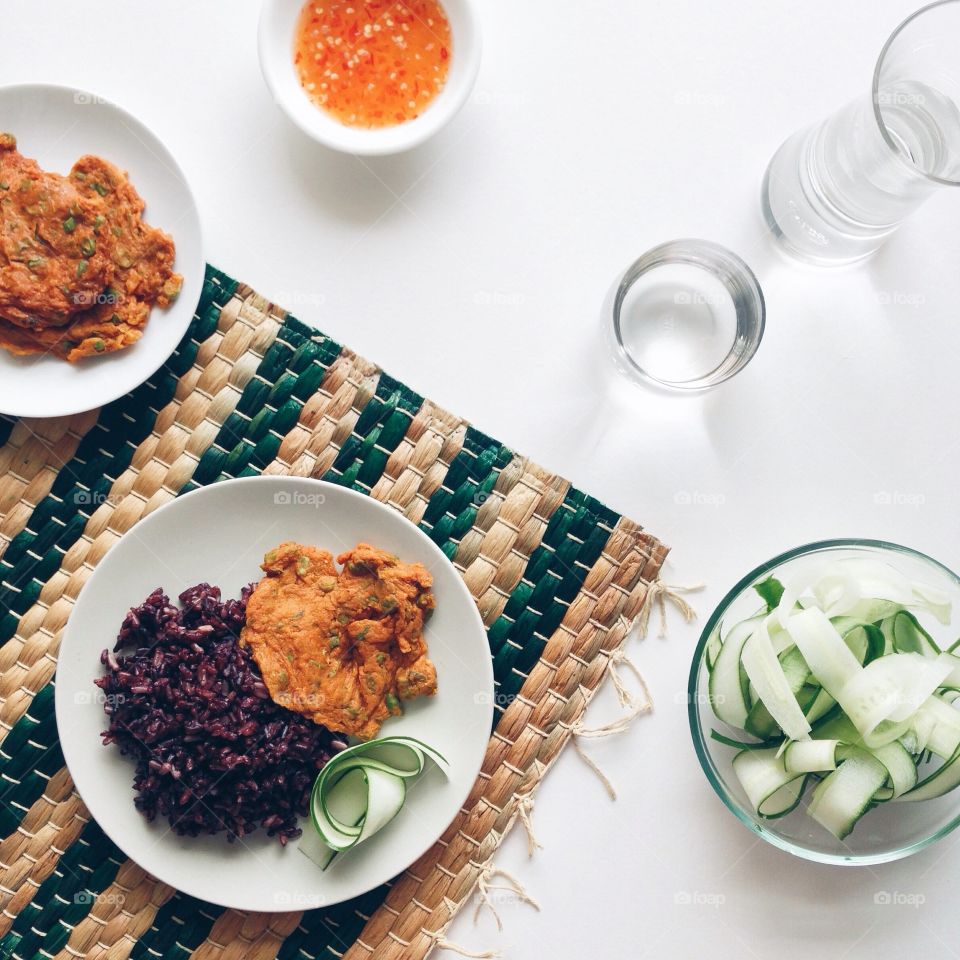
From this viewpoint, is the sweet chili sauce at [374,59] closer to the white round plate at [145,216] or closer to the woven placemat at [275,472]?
the white round plate at [145,216]

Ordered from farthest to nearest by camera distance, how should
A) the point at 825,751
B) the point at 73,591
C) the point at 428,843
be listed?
the point at 73,591 → the point at 428,843 → the point at 825,751

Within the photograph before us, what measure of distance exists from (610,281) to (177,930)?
73.3 inches

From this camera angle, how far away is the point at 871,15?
2.12 metres

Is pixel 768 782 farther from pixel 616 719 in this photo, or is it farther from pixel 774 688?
pixel 616 719

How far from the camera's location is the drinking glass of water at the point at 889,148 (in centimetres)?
185

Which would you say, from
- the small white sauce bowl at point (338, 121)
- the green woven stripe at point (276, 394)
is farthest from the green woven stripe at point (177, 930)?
the small white sauce bowl at point (338, 121)

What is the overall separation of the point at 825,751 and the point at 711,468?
694 mm

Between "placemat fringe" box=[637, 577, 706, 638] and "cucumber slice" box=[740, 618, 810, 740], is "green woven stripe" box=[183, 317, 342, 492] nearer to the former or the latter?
"placemat fringe" box=[637, 577, 706, 638]

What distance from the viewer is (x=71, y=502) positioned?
6.65 ft

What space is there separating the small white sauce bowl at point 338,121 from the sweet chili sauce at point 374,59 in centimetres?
2

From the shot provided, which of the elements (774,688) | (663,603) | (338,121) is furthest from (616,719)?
(338,121)

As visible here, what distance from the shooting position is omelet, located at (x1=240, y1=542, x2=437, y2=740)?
6.06 ft

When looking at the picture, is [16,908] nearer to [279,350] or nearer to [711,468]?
[279,350]

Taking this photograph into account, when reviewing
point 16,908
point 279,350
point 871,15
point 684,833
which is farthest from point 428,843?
point 871,15
